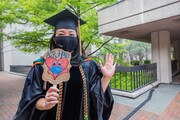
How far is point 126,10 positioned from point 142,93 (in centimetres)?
367

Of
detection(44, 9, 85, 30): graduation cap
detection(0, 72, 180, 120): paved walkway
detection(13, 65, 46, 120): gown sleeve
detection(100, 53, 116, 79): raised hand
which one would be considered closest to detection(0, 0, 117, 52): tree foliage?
detection(0, 72, 180, 120): paved walkway

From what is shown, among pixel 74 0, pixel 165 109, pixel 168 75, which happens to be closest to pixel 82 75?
pixel 165 109

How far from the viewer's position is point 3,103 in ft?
19.1

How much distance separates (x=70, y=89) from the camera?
1.58 metres

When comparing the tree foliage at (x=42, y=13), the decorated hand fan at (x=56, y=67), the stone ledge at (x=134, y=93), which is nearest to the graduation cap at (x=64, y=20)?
the decorated hand fan at (x=56, y=67)

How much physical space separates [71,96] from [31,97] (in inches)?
15.0

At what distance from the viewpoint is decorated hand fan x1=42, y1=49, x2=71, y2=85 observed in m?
1.32

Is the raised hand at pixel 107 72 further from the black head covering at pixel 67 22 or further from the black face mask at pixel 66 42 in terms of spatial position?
the black face mask at pixel 66 42

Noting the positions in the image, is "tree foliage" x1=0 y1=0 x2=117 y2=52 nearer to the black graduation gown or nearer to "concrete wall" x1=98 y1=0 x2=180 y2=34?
"concrete wall" x1=98 y1=0 x2=180 y2=34

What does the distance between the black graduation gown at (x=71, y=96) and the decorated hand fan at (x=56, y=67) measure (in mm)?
217

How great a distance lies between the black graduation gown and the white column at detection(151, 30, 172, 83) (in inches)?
291

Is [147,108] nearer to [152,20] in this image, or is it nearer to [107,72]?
[152,20]

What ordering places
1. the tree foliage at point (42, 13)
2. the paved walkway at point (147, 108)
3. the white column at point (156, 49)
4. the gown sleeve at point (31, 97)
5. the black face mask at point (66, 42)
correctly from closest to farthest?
the gown sleeve at point (31, 97) → the black face mask at point (66, 42) → the paved walkway at point (147, 108) → the tree foliage at point (42, 13) → the white column at point (156, 49)

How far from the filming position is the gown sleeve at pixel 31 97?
1424 mm
